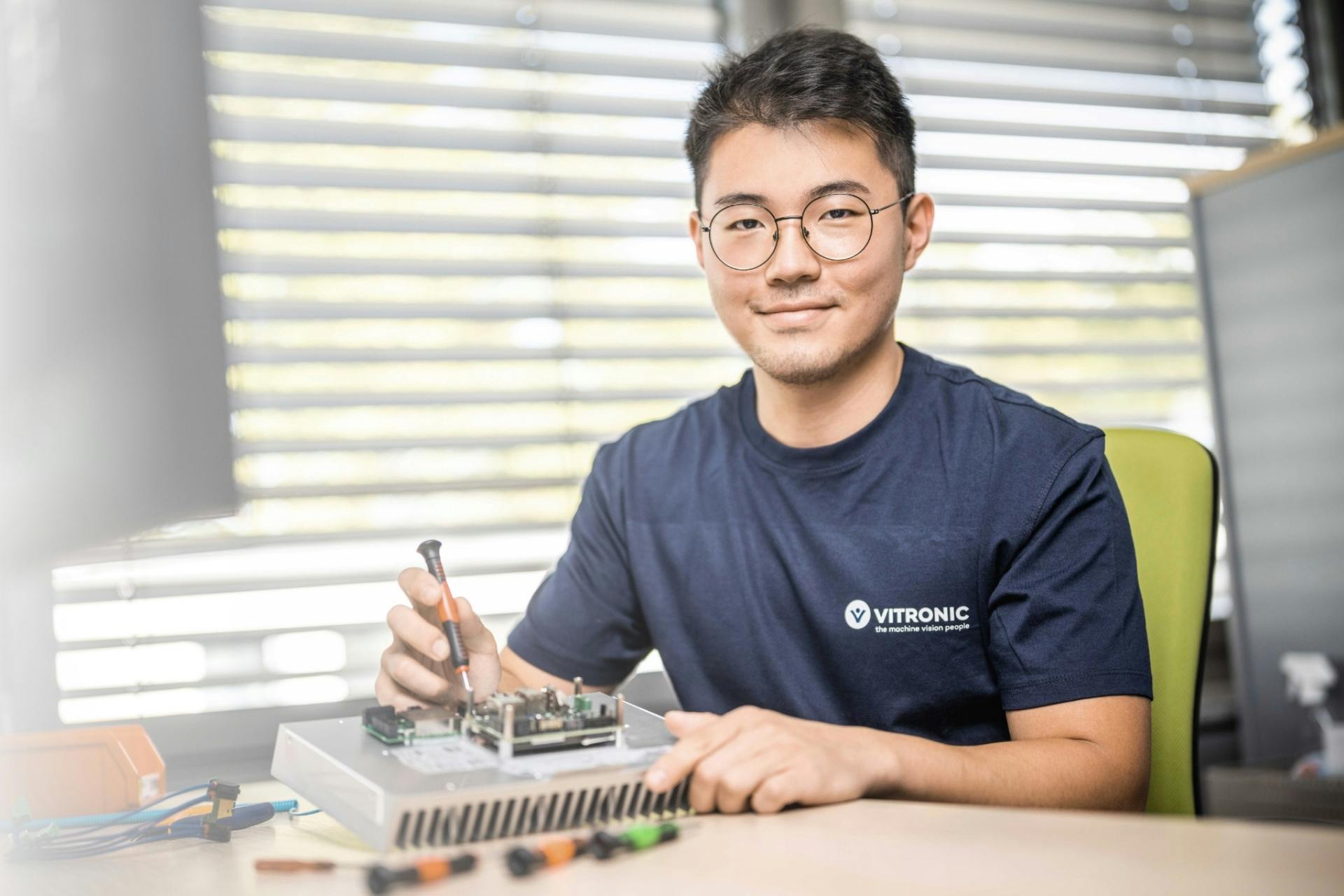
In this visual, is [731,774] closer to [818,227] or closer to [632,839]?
[632,839]

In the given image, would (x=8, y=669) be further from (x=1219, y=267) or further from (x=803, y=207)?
(x=1219, y=267)

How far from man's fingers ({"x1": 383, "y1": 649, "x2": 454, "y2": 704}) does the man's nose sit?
0.58 metres

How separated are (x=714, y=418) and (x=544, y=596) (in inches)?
12.2

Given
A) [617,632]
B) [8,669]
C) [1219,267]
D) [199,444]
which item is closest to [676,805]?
[199,444]

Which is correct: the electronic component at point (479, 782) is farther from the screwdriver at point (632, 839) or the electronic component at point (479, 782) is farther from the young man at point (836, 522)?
the young man at point (836, 522)

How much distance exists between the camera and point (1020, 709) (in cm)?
110

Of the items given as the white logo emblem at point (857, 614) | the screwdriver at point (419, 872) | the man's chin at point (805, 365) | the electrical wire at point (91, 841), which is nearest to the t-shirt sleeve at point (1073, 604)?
the white logo emblem at point (857, 614)

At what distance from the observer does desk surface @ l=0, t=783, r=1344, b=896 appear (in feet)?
1.86

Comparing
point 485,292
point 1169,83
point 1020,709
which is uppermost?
point 1169,83

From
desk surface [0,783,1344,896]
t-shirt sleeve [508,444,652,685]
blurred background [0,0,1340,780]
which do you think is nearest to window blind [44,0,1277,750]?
blurred background [0,0,1340,780]

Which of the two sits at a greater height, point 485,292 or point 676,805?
point 485,292

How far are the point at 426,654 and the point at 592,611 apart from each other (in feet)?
1.23

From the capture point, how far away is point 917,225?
145 centimetres

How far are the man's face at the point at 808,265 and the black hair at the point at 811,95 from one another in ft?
0.06
